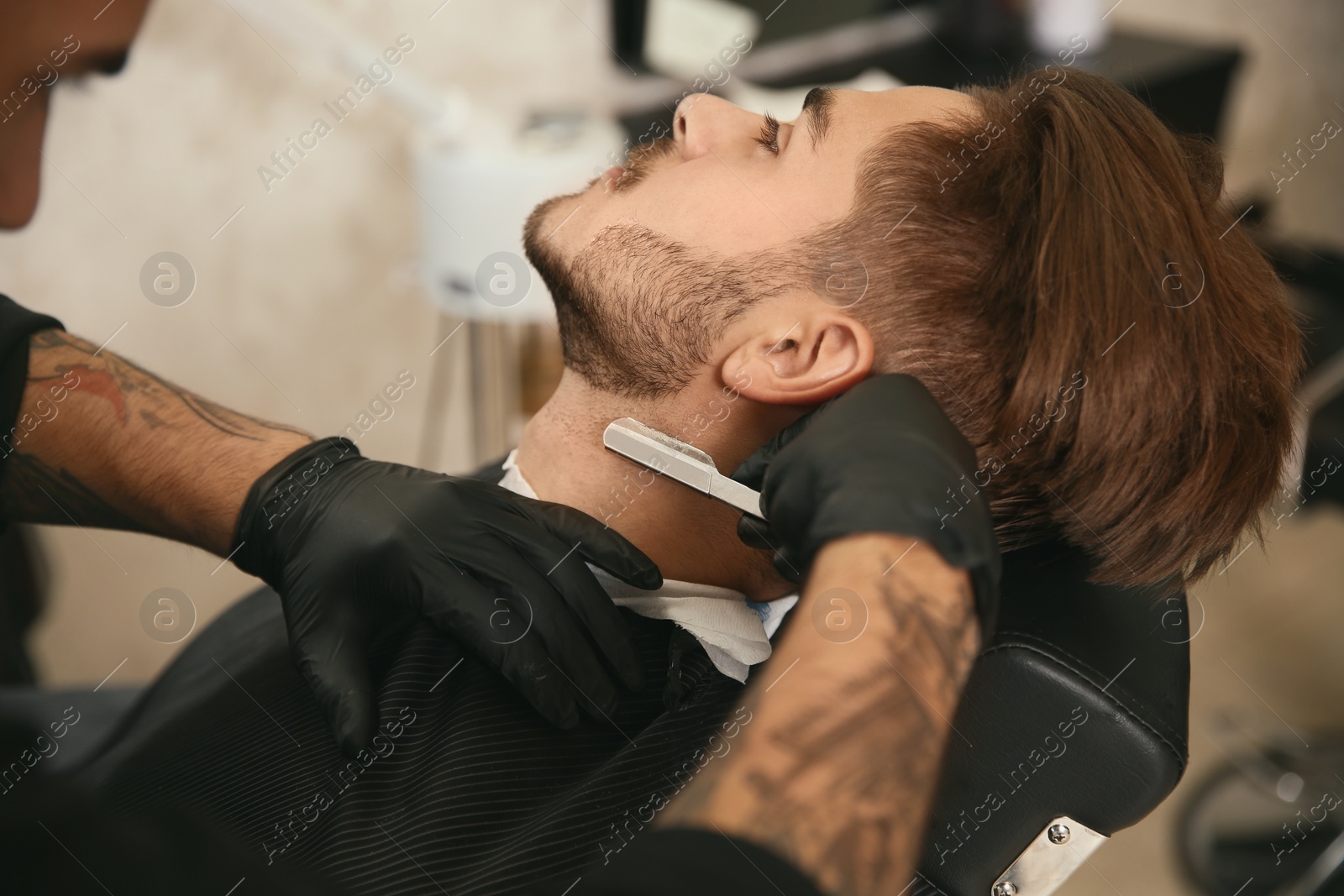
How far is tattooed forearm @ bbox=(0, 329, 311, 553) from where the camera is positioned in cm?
118

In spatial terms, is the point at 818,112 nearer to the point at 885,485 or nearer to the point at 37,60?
the point at 885,485

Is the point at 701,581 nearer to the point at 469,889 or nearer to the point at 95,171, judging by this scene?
the point at 469,889

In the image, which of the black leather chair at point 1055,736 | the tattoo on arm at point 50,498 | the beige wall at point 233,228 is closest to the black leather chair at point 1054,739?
the black leather chair at point 1055,736

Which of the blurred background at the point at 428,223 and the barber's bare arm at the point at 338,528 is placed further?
the blurred background at the point at 428,223

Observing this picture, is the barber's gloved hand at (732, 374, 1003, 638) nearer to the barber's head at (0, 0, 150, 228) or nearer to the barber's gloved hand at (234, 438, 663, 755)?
the barber's gloved hand at (234, 438, 663, 755)

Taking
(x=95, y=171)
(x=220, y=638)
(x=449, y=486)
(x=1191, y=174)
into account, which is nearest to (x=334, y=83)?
(x=95, y=171)

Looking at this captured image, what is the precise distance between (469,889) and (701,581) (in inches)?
17.9

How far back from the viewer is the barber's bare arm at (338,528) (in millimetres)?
974

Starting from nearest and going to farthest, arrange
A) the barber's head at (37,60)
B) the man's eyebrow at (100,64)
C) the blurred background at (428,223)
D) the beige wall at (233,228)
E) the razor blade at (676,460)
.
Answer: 1. the razor blade at (676,460)
2. the barber's head at (37,60)
3. the man's eyebrow at (100,64)
4. the blurred background at (428,223)
5. the beige wall at (233,228)

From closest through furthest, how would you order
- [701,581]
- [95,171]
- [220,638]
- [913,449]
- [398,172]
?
[913,449] < [701,581] < [220,638] < [95,171] < [398,172]

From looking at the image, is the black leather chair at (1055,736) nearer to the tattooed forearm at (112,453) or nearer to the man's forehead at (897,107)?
the man's forehead at (897,107)

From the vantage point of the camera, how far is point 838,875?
0.60 meters

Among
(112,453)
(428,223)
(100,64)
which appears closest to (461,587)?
(112,453)

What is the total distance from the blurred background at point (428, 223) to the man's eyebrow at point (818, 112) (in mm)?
769
